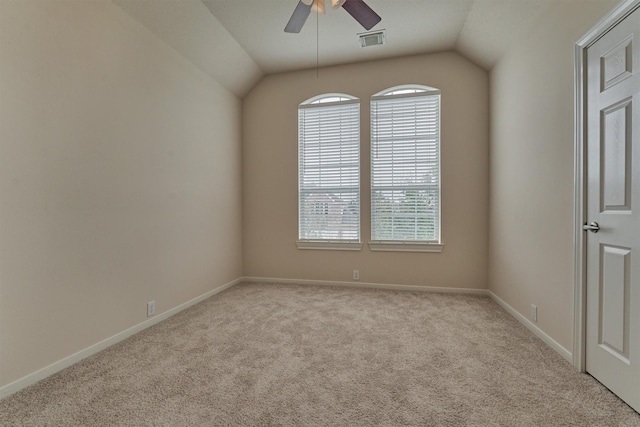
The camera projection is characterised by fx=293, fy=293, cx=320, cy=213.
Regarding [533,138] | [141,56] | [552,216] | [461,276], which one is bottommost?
[461,276]

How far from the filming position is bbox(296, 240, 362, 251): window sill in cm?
416

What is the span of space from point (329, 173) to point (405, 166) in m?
1.07

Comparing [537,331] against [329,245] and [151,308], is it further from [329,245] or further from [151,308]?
[151,308]

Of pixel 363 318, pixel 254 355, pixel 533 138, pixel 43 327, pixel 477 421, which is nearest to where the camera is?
pixel 477 421

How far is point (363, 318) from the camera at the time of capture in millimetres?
3012

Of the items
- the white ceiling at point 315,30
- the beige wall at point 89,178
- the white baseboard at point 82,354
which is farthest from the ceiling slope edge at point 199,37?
the white baseboard at point 82,354

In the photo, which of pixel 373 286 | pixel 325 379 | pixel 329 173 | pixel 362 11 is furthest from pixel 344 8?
pixel 373 286

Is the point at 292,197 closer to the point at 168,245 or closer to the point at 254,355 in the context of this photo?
the point at 168,245

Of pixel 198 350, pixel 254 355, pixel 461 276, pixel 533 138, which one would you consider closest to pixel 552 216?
pixel 533 138

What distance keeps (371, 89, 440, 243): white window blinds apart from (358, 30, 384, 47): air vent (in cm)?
75

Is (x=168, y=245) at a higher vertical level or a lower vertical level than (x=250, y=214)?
lower

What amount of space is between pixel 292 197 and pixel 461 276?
2.55 m

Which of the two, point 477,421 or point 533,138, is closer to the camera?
point 477,421

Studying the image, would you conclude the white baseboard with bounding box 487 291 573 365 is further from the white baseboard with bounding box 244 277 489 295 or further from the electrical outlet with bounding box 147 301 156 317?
the electrical outlet with bounding box 147 301 156 317
